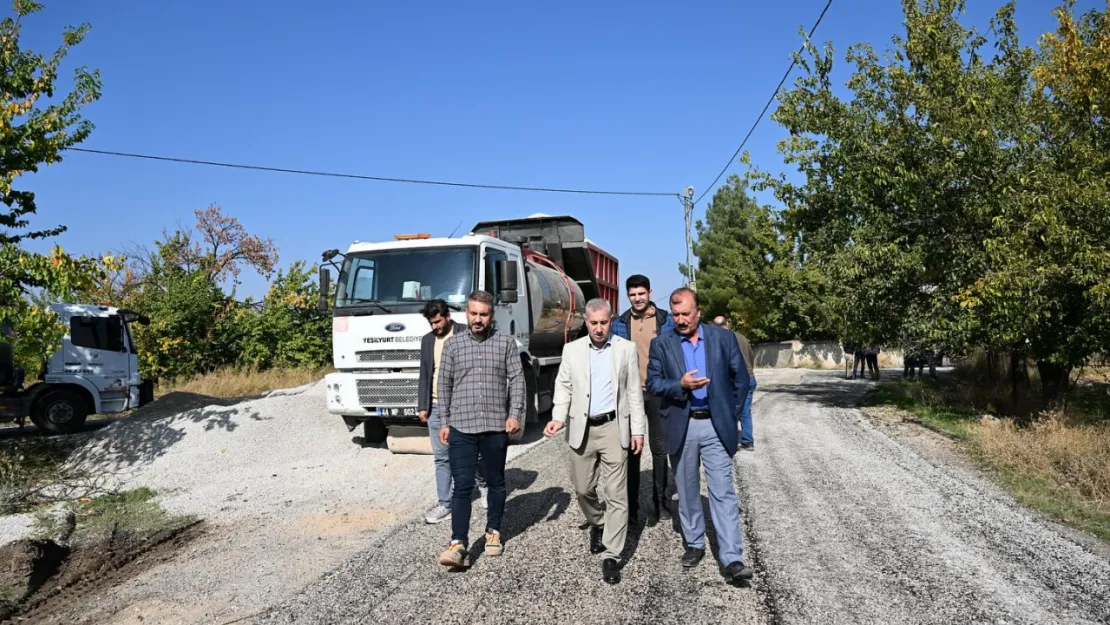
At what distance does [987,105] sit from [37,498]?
48.8 feet

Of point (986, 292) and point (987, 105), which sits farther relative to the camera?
point (987, 105)

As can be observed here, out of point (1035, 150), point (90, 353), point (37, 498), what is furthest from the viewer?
point (90, 353)

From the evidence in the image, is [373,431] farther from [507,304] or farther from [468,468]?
[468,468]

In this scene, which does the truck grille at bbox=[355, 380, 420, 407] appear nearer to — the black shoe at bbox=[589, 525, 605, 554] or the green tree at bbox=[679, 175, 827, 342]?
the black shoe at bbox=[589, 525, 605, 554]

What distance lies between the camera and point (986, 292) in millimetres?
10523

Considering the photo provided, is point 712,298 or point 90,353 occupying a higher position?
point 712,298

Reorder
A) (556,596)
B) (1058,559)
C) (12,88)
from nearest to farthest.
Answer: (556,596) → (1058,559) → (12,88)

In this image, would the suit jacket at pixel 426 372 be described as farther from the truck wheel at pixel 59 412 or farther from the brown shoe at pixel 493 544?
the truck wheel at pixel 59 412

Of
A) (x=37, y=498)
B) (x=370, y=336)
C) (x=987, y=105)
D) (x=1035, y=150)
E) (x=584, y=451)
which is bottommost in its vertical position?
(x=37, y=498)

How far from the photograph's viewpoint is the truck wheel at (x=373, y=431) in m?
11.2

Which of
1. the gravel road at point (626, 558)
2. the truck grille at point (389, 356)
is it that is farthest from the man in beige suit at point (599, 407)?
the truck grille at point (389, 356)

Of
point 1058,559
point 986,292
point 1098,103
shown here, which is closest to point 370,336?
point 1058,559

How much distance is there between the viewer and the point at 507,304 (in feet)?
33.8

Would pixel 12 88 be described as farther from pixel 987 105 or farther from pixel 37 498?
pixel 987 105
